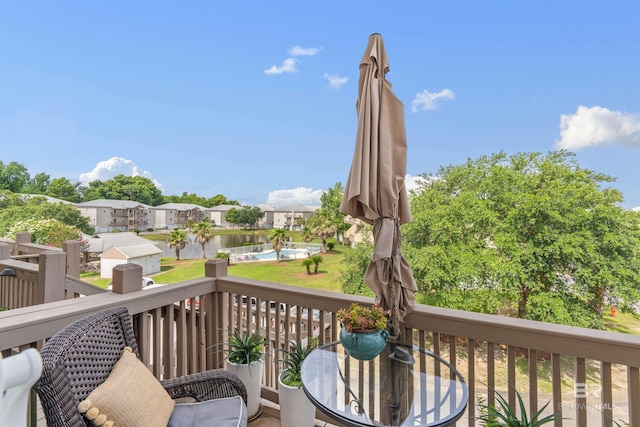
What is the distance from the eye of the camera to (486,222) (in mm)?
10867

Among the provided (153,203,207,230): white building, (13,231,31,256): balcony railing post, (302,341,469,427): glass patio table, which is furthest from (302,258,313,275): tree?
(302,341,469,427): glass patio table

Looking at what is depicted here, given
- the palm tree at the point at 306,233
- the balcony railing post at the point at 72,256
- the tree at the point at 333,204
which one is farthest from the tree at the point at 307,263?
the balcony railing post at the point at 72,256

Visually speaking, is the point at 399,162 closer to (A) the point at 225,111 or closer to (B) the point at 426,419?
(B) the point at 426,419

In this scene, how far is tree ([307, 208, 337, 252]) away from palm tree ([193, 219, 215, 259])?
3479 mm

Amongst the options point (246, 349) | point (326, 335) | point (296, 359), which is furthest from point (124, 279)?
point (326, 335)

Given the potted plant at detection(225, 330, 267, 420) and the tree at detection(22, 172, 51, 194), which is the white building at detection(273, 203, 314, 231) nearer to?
the tree at detection(22, 172, 51, 194)

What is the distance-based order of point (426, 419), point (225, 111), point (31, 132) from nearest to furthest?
point (426, 419), point (31, 132), point (225, 111)

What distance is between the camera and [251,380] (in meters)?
2.27

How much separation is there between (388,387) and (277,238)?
7.89 metres

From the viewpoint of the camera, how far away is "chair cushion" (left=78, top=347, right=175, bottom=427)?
1.30 metres

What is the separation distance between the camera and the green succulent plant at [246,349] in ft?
7.43

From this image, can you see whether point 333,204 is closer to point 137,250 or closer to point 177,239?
point 177,239

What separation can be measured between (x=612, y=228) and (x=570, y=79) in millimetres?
4756

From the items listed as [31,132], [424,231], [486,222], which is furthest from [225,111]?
[486,222]
